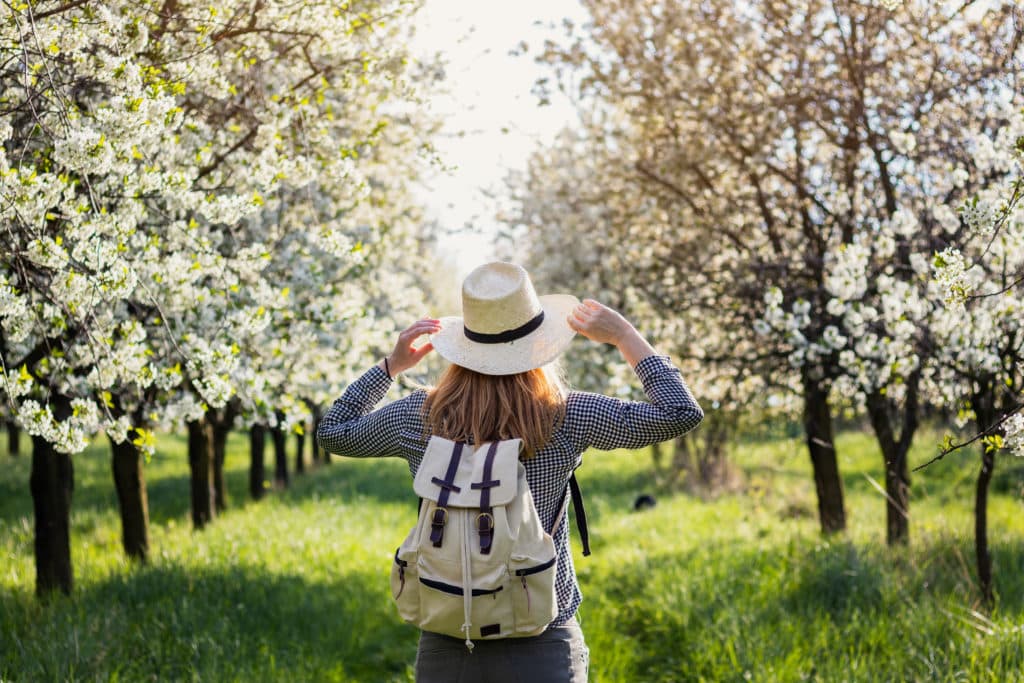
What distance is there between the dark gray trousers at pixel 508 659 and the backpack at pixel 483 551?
0.22ft

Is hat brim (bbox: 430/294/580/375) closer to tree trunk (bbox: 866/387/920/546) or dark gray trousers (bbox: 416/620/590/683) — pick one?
dark gray trousers (bbox: 416/620/590/683)

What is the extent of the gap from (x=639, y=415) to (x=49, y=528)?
6.32 metres

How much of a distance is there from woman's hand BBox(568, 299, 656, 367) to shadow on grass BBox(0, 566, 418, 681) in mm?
3596

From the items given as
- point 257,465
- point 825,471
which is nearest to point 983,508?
point 825,471

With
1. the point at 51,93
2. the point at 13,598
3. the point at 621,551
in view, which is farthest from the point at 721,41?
the point at 13,598

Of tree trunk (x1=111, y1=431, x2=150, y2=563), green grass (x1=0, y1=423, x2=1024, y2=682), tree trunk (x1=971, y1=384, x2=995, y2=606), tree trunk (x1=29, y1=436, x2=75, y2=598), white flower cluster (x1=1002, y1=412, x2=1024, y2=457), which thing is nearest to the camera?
white flower cluster (x1=1002, y1=412, x2=1024, y2=457)

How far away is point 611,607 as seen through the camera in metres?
7.93

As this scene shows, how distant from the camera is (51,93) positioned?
166 inches

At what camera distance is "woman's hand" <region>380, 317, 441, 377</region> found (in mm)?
3150

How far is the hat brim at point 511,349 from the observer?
283cm

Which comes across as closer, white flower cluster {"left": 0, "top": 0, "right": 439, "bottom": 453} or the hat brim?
the hat brim

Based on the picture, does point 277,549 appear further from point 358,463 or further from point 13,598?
point 358,463

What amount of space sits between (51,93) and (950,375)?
22.2 feet

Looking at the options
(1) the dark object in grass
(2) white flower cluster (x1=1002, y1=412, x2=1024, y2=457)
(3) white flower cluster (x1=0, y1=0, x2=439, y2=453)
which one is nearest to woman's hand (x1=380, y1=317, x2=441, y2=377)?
(3) white flower cluster (x1=0, y1=0, x2=439, y2=453)
